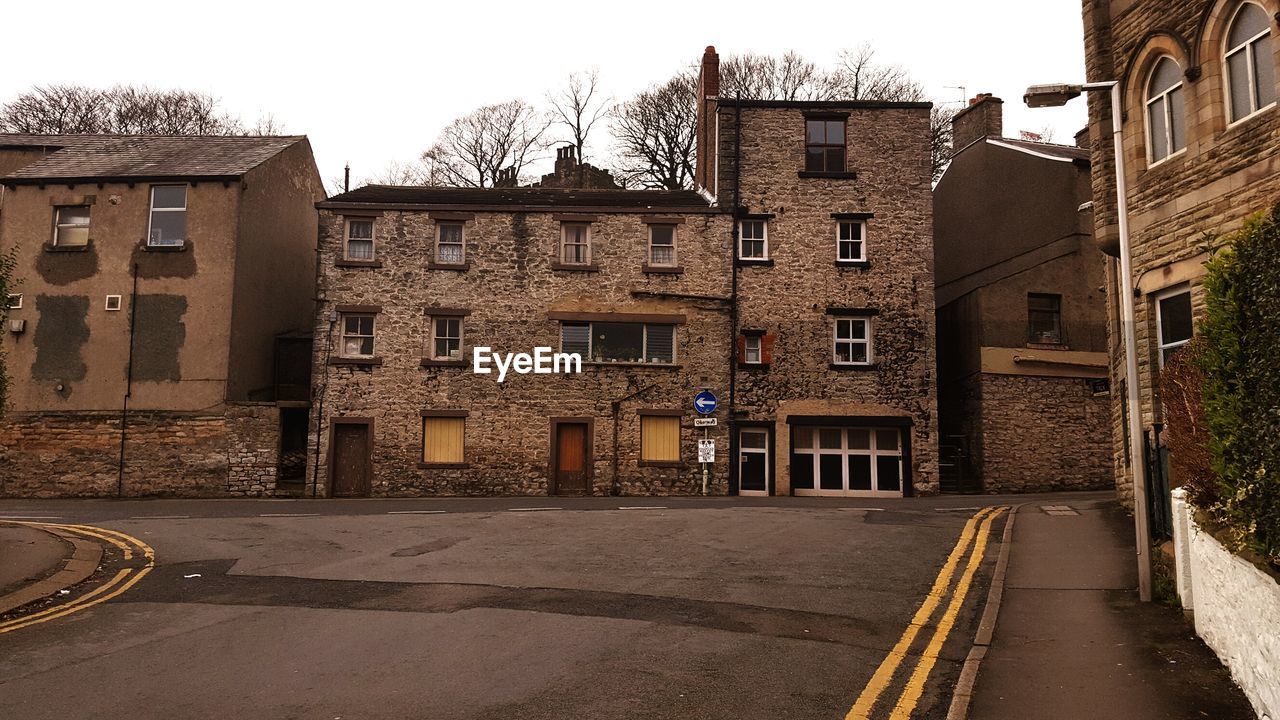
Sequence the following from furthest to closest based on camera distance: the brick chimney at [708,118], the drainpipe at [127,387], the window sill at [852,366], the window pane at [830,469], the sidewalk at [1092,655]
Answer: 1. the brick chimney at [708,118]
2. the window pane at [830,469]
3. the window sill at [852,366]
4. the drainpipe at [127,387]
5. the sidewalk at [1092,655]

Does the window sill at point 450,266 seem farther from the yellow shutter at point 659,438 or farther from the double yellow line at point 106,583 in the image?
the double yellow line at point 106,583

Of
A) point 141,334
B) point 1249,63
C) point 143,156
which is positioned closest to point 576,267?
point 141,334

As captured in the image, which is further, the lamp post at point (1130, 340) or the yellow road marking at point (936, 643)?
the lamp post at point (1130, 340)

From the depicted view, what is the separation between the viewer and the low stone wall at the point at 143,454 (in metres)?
27.0

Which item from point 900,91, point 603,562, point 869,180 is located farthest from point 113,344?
point 900,91

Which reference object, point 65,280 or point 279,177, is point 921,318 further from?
point 65,280

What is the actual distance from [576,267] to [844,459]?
10.4m

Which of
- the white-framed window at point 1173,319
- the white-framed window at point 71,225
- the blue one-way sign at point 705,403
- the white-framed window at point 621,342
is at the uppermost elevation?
the white-framed window at point 71,225

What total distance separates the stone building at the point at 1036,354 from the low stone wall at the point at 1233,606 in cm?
2004

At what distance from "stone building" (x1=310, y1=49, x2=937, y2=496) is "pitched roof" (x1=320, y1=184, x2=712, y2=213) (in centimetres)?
29

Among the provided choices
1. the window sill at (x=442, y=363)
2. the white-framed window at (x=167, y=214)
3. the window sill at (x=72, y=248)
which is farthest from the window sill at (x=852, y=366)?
the window sill at (x=72, y=248)

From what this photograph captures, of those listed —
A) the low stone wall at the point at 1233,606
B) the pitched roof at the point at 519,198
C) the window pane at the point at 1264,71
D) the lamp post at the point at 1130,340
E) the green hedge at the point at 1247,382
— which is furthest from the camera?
the pitched roof at the point at 519,198

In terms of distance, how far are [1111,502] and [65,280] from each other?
2984 cm

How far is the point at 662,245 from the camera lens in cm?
2903
